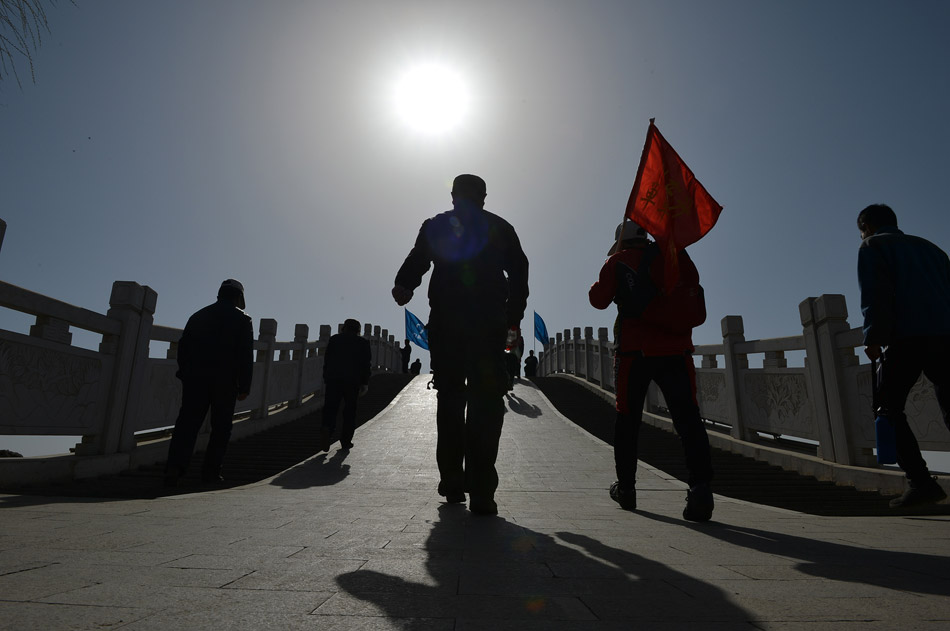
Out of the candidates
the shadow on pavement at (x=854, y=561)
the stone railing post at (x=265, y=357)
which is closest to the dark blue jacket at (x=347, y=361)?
the stone railing post at (x=265, y=357)

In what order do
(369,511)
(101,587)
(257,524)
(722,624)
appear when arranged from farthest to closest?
1. (369,511)
2. (257,524)
3. (101,587)
4. (722,624)

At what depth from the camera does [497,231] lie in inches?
134

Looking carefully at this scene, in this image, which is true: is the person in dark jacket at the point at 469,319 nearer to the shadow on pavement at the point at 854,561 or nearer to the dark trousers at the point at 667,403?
the dark trousers at the point at 667,403

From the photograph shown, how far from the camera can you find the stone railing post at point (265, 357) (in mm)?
9875

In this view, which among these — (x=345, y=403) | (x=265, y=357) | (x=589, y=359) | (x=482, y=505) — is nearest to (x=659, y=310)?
(x=482, y=505)

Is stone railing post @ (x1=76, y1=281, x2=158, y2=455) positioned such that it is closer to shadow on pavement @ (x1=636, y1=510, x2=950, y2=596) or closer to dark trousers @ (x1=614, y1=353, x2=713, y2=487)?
dark trousers @ (x1=614, y1=353, x2=713, y2=487)

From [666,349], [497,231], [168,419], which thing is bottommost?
[168,419]

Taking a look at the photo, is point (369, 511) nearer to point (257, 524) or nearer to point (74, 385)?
point (257, 524)

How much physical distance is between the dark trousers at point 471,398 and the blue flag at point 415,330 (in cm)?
2297

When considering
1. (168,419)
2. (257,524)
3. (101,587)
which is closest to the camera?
(101,587)

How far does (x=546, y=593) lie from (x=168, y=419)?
21.9ft

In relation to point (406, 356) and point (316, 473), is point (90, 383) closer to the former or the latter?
point (316, 473)

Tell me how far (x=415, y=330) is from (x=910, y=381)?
82.3 ft

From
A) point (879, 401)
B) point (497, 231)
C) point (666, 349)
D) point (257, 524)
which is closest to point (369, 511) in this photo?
point (257, 524)
